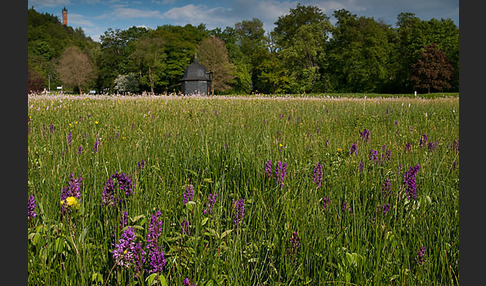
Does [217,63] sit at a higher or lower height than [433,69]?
higher

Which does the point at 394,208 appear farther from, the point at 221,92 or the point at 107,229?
the point at 221,92

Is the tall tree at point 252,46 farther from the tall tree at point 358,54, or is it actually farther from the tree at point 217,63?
the tall tree at point 358,54

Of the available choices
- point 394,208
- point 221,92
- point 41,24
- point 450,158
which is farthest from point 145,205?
point 41,24

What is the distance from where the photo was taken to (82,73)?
7494 centimetres

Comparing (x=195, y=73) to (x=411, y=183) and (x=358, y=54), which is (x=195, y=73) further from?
(x=411, y=183)

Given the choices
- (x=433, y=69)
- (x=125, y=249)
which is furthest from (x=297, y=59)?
(x=125, y=249)

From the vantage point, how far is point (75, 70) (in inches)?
2940

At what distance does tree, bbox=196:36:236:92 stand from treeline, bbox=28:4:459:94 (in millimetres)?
186

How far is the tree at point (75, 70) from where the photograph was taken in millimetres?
74312

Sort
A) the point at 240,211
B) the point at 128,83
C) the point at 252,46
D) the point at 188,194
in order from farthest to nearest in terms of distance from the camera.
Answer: the point at 252,46, the point at 128,83, the point at 188,194, the point at 240,211

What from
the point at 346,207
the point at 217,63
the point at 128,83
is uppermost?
the point at 217,63

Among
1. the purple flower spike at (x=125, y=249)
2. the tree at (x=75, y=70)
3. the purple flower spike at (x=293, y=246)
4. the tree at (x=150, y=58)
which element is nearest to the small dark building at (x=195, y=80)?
the tree at (x=150, y=58)

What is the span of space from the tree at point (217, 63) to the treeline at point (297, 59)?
0.61 feet

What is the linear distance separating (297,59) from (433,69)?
78.0ft
